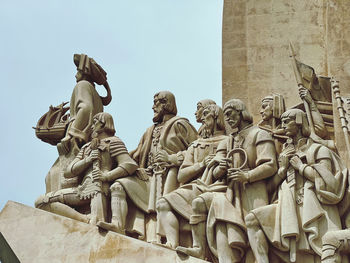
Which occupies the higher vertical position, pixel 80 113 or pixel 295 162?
pixel 80 113

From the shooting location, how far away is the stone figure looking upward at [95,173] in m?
17.9

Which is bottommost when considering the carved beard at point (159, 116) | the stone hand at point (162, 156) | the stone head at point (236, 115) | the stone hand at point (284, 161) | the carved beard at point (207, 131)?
the stone hand at point (162, 156)

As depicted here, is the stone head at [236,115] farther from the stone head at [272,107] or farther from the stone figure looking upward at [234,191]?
the stone head at [272,107]

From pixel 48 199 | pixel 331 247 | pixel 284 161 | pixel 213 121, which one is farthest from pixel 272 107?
pixel 48 199

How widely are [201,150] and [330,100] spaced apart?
1.91 m

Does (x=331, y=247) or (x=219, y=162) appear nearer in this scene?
(x=331, y=247)

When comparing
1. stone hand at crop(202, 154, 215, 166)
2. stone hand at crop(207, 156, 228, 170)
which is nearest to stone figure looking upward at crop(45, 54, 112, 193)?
stone hand at crop(202, 154, 215, 166)

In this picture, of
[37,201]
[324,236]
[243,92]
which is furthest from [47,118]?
[324,236]

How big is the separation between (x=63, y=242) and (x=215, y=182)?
→ 215 cm

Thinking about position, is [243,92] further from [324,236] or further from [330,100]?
[324,236]

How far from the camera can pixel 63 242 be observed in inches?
684

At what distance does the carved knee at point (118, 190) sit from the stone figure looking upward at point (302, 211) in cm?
216

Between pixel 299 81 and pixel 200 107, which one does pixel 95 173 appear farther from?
pixel 299 81

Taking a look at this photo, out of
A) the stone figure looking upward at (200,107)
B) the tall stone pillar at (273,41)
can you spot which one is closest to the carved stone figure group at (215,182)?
the stone figure looking upward at (200,107)
